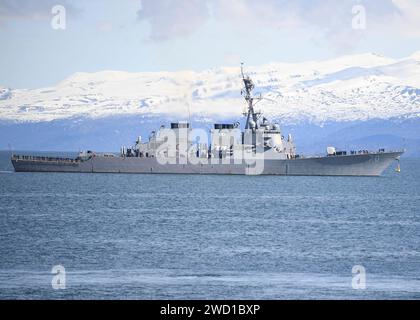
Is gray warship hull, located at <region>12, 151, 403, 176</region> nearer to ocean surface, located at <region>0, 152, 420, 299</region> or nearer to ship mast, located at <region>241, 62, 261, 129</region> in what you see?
ship mast, located at <region>241, 62, 261, 129</region>

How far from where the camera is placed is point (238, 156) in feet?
359

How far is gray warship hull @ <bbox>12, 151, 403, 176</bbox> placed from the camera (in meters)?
109

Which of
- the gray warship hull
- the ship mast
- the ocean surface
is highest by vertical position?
the ship mast

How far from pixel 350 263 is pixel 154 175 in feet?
242

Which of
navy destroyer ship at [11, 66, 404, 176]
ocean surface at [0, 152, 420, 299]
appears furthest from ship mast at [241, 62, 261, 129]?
ocean surface at [0, 152, 420, 299]

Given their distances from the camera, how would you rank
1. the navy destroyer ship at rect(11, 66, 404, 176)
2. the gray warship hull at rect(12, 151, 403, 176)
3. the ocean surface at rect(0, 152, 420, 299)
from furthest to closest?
1. the gray warship hull at rect(12, 151, 403, 176)
2. the navy destroyer ship at rect(11, 66, 404, 176)
3. the ocean surface at rect(0, 152, 420, 299)

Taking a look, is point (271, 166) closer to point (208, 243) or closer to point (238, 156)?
point (238, 156)

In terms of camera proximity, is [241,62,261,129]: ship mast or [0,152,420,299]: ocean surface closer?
[0,152,420,299]: ocean surface

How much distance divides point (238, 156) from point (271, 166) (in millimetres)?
3893

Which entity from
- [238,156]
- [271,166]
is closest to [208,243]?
[271,166]

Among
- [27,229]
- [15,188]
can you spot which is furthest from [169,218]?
[15,188]

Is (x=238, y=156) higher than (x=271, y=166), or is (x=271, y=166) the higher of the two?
(x=238, y=156)

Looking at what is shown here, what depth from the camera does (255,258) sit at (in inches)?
1736
